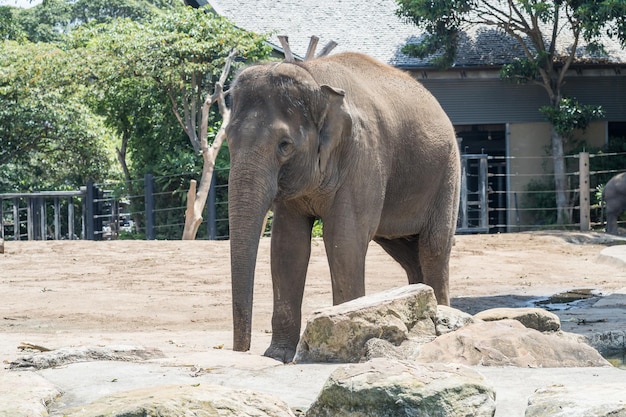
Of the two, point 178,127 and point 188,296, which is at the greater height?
point 178,127

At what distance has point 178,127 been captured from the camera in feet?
79.2

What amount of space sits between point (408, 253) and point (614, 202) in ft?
43.2

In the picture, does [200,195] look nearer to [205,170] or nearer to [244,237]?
[205,170]

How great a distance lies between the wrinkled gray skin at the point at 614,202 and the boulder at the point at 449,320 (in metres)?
14.8

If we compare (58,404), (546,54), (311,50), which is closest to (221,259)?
(311,50)

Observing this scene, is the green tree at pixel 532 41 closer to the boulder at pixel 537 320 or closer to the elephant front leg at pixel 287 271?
the boulder at pixel 537 320

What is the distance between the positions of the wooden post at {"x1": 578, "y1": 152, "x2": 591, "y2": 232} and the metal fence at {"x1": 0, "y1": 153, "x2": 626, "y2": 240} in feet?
0.06

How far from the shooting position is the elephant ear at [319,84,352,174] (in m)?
6.73

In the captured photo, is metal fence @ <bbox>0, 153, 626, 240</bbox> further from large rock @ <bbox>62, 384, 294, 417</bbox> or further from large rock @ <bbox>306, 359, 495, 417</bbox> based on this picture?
large rock @ <bbox>62, 384, 294, 417</bbox>

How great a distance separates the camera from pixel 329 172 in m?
6.85

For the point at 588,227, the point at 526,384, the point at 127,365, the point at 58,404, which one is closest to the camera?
the point at 58,404

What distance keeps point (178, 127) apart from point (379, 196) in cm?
1739

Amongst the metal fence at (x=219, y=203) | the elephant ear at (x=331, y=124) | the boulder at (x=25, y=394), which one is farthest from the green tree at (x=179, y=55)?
the boulder at (x=25, y=394)

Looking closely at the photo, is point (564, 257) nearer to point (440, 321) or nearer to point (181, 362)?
point (440, 321)
